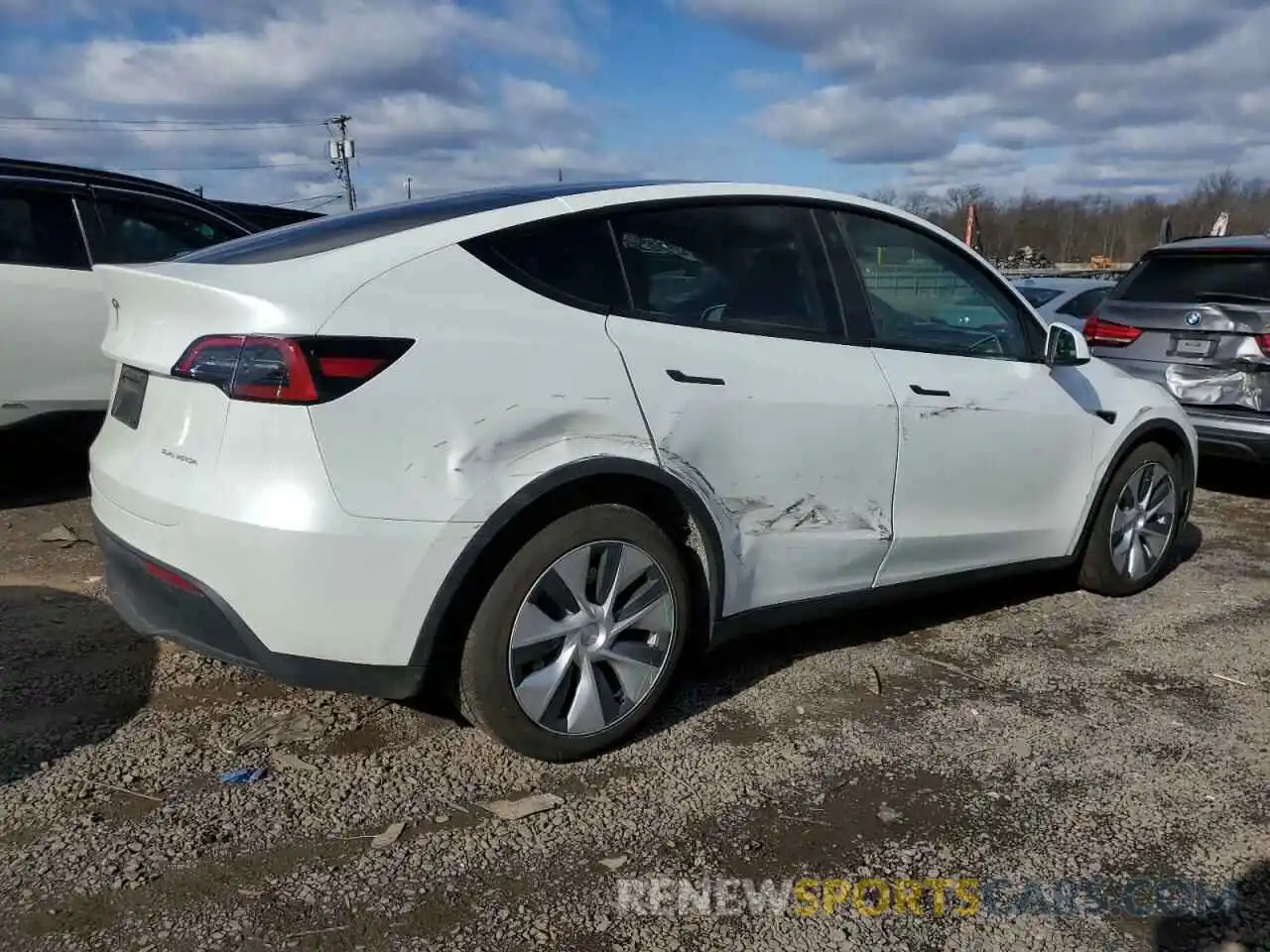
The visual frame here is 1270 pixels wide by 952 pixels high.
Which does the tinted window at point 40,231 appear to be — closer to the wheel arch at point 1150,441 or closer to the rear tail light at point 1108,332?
the wheel arch at point 1150,441

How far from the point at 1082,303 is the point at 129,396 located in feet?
31.0

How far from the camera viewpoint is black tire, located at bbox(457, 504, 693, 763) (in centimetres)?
286

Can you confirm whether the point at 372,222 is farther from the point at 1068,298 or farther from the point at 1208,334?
the point at 1068,298

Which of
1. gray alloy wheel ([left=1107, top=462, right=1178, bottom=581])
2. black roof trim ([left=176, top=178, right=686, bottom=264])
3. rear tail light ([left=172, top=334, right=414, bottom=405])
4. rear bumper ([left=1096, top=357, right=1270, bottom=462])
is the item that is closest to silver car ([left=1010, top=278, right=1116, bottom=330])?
rear bumper ([left=1096, top=357, right=1270, bottom=462])

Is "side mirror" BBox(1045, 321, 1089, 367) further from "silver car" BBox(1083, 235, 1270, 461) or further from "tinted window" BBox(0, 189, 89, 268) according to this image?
"tinted window" BBox(0, 189, 89, 268)

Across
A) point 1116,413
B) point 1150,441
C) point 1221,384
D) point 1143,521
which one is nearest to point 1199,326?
point 1221,384

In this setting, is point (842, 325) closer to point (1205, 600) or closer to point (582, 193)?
point (582, 193)

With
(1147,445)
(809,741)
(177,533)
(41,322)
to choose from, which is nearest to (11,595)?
(41,322)

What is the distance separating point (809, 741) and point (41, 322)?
4.46m

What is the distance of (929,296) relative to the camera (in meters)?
4.07

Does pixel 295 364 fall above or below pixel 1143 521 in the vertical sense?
above

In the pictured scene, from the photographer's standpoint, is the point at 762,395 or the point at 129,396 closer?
the point at 129,396

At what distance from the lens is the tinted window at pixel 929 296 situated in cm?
385

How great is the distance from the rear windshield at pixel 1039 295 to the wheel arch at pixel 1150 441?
537 centimetres
